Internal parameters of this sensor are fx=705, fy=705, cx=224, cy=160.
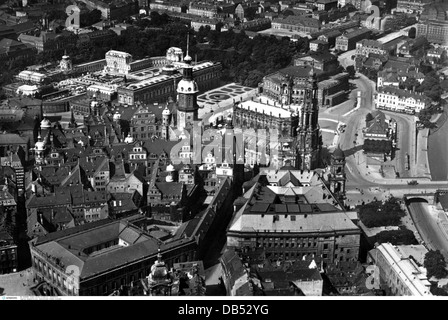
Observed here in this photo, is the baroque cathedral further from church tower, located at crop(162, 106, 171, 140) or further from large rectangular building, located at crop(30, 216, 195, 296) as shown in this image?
large rectangular building, located at crop(30, 216, 195, 296)

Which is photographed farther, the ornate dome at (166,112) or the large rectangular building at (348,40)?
the large rectangular building at (348,40)

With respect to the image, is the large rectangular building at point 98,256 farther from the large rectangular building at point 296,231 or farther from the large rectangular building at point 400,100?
the large rectangular building at point 400,100

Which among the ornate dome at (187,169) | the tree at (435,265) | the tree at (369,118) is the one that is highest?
the ornate dome at (187,169)

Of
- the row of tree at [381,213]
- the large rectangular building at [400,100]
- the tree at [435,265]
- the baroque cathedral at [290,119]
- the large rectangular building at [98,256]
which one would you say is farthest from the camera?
the large rectangular building at [400,100]

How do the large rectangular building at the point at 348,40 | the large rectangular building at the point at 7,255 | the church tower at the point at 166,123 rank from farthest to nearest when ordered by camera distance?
the large rectangular building at the point at 348,40 → the church tower at the point at 166,123 → the large rectangular building at the point at 7,255

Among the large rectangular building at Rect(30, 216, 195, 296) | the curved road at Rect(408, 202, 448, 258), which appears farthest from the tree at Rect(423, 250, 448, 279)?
the large rectangular building at Rect(30, 216, 195, 296)

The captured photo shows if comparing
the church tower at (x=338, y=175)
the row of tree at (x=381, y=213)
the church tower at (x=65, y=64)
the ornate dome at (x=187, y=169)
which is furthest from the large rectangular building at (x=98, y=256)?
the church tower at (x=65, y=64)

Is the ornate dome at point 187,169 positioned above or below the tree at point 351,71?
below
